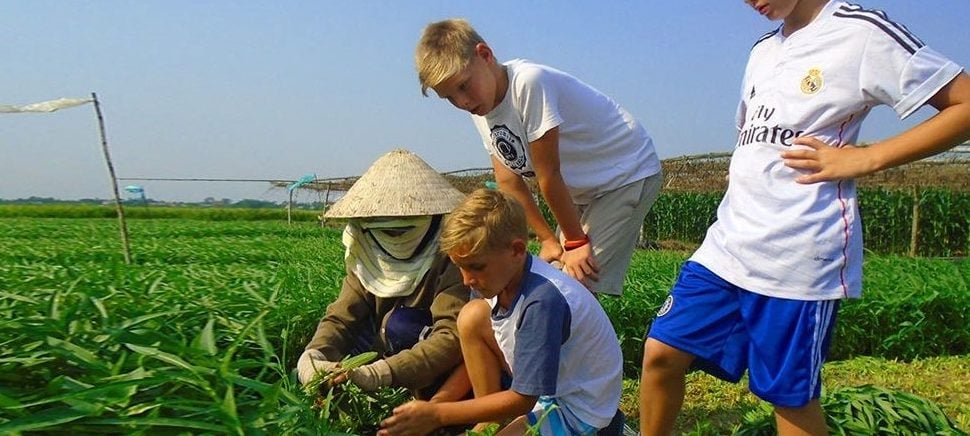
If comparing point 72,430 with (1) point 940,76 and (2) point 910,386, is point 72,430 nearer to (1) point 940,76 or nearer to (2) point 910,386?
(1) point 940,76

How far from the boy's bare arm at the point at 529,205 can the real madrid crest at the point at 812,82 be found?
977 mm

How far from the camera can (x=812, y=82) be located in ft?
6.57

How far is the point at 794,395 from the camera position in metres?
2.00

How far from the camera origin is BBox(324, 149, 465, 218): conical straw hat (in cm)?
271

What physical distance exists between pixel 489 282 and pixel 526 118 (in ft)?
2.16

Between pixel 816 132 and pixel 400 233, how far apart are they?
4.44 feet

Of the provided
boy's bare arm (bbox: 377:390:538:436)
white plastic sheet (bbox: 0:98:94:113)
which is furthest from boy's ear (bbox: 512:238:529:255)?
white plastic sheet (bbox: 0:98:94:113)

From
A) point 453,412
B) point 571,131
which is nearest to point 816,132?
point 571,131

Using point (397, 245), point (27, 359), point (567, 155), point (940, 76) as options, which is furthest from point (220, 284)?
point (940, 76)

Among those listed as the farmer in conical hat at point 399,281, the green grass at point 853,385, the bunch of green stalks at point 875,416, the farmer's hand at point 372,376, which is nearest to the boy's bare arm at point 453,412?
→ the farmer's hand at point 372,376

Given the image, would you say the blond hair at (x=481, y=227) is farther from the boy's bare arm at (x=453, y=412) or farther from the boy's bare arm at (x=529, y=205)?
the boy's bare arm at (x=529, y=205)

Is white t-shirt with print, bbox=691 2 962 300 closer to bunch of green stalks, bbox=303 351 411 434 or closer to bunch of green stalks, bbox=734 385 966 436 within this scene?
bunch of green stalks, bbox=734 385 966 436

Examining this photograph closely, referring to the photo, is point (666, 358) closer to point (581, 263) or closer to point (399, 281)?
point (581, 263)

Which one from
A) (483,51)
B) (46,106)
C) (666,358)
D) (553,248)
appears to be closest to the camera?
(666,358)
